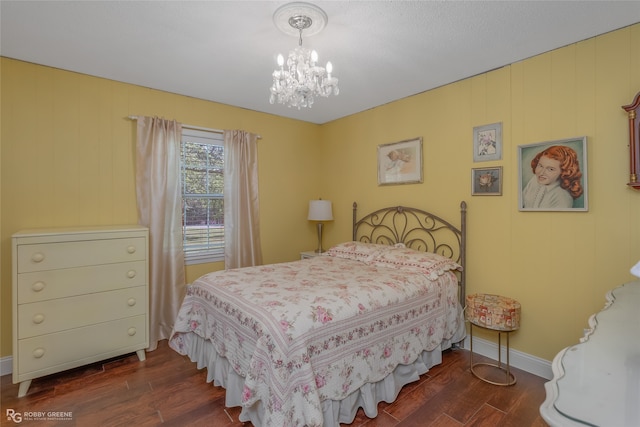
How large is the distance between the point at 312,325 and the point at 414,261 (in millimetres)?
1393

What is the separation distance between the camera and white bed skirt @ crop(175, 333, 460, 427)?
69.3 inches

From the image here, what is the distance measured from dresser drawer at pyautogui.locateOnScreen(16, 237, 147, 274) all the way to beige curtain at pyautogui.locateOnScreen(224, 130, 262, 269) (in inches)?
40.2

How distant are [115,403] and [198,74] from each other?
8.70 ft

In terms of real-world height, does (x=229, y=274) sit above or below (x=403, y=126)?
below

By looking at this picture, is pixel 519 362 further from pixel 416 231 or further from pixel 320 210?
pixel 320 210

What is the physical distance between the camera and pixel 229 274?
8.27 feet

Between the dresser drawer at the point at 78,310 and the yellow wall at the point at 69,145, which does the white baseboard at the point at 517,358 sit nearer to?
the yellow wall at the point at 69,145

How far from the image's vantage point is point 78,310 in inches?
93.9

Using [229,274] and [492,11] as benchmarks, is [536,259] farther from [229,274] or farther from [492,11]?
[229,274]

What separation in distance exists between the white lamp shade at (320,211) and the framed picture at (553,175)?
6.95 ft

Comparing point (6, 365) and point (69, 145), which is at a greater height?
point (69, 145)

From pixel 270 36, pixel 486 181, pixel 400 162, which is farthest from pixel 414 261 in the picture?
pixel 270 36

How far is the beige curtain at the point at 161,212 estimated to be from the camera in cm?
302

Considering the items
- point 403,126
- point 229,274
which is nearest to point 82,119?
point 229,274
